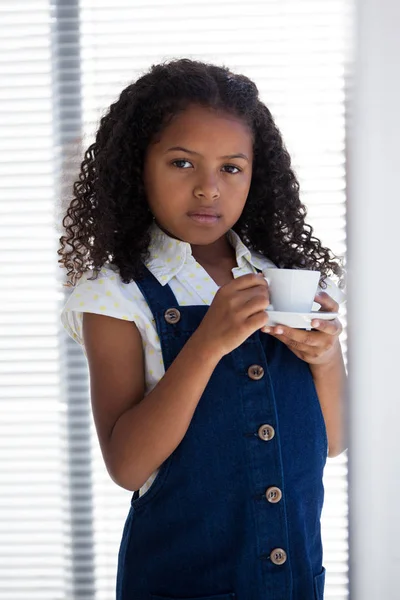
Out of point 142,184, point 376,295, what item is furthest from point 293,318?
point 376,295

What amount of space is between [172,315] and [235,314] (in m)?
0.16

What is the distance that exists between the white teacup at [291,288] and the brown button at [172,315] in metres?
0.17

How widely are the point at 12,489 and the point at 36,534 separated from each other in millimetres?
123

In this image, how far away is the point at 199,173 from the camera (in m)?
0.96

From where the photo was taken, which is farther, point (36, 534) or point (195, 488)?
point (36, 534)

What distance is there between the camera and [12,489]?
1.61 m

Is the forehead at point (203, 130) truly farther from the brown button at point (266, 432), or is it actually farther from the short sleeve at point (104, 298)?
the brown button at point (266, 432)

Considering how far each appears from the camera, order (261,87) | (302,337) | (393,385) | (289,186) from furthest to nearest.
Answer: (261,87)
(289,186)
(302,337)
(393,385)

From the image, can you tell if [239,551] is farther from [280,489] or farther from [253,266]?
[253,266]

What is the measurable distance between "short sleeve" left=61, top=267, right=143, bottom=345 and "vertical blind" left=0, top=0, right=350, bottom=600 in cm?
61

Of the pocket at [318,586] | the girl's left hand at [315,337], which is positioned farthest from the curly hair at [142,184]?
the pocket at [318,586]

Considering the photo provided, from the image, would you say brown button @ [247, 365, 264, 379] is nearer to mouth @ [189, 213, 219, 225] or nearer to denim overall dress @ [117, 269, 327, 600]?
denim overall dress @ [117, 269, 327, 600]

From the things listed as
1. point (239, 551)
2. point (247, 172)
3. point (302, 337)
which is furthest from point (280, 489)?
point (247, 172)

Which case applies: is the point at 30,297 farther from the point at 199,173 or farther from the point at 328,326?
the point at 328,326
